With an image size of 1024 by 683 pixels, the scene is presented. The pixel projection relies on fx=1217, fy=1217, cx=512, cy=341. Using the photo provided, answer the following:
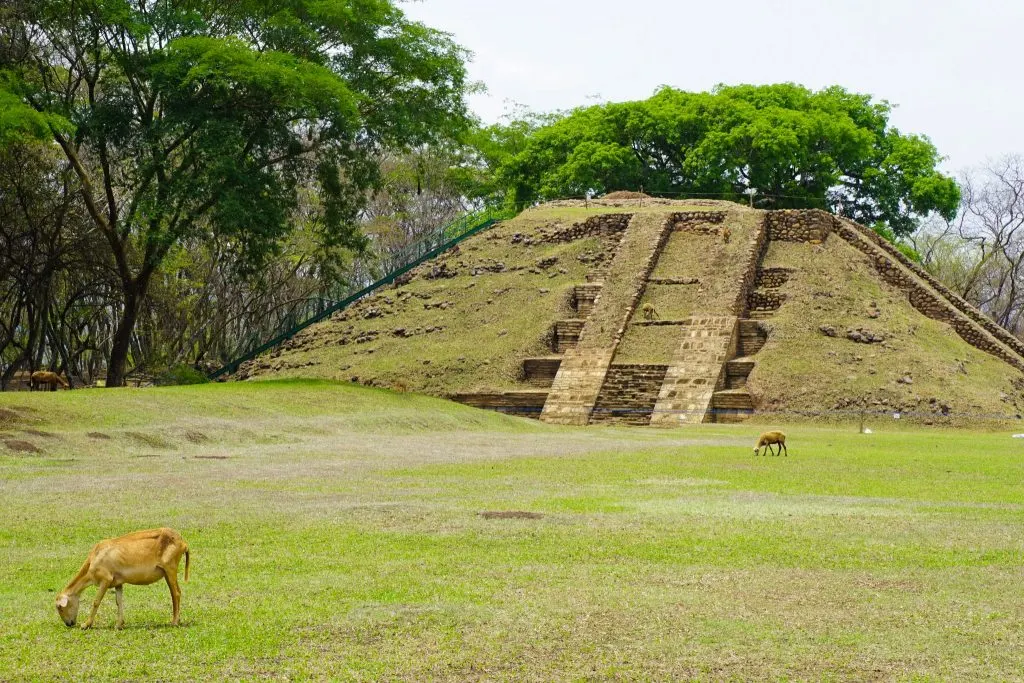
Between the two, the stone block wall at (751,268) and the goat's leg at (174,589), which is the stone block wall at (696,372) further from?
the goat's leg at (174,589)

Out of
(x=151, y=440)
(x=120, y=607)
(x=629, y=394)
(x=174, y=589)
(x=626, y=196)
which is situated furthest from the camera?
(x=626, y=196)

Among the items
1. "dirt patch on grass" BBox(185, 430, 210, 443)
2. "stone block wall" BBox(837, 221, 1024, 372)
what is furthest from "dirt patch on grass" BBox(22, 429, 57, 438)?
"stone block wall" BBox(837, 221, 1024, 372)

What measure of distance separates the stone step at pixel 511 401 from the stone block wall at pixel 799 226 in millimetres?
12591

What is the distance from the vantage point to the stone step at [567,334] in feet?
128

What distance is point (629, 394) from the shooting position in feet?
117

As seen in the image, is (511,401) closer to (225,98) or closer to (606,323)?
(606,323)

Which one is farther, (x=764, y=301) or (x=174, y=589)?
(x=764, y=301)

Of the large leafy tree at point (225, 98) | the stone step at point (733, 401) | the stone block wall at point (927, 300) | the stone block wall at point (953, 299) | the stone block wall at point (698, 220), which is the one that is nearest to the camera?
the large leafy tree at point (225, 98)

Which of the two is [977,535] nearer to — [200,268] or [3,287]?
[3,287]

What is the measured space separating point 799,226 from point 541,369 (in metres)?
12.4

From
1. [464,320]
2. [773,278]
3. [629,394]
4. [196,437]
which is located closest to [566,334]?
[464,320]

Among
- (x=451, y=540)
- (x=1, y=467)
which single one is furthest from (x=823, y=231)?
(x=451, y=540)

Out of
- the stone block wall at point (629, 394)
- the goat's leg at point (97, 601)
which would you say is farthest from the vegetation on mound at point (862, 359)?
the goat's leg at point (97, 601)

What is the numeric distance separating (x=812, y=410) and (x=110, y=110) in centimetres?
2079
